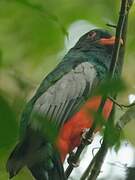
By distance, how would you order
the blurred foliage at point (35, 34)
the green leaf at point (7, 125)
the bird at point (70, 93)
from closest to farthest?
the green leaf at point (7, 125) < the blurred foliage at point (35, 34) < the bird at point (70, 93)

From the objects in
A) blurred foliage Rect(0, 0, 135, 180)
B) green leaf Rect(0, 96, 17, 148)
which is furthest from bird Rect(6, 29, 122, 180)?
green leaf Rect(0, 96, 17, 148)

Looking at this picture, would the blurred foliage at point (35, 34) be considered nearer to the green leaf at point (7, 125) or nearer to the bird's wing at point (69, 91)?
the green leaf at point (7, 125)

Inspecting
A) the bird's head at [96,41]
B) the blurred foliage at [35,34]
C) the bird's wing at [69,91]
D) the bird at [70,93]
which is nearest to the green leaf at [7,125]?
the blurred foliage at [35,34]

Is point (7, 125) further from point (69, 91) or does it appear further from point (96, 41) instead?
point (96, 41)

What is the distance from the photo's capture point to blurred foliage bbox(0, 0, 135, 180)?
1227 mm

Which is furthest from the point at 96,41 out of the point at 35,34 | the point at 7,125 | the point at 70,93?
the point at 7,125

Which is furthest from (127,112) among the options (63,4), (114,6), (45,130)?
(45,130)

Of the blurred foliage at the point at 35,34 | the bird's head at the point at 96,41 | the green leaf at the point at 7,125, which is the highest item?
the bird's head at the point at 96,41

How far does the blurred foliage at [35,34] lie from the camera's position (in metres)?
1.23

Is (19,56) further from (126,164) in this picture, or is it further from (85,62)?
(85,62)

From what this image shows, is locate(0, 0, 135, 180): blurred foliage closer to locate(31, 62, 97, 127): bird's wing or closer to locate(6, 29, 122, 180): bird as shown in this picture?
locate(6, 29, 122, 180): bird

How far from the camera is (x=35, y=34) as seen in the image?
1.42m

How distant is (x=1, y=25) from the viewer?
1458 mm

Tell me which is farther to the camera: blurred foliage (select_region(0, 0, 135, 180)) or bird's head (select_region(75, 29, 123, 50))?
bird's head (select_region(75, 29, 123, 50))
